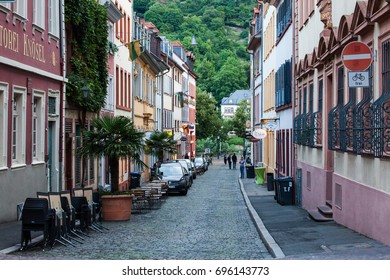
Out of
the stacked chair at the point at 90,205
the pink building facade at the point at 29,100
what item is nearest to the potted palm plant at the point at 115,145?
the pink building facade at the point at 29,100

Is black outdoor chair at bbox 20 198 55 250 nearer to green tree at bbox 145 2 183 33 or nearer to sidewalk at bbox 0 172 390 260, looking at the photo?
sidewalk at bbox 0 172 390 260

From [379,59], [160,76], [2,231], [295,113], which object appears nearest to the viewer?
[379,59]

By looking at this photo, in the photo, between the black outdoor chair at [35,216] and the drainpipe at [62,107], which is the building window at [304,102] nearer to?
the drainpipe at [62,107]

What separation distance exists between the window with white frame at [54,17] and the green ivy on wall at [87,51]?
1121 millimetres

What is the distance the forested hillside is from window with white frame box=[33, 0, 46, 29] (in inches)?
4148

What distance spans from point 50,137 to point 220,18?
130 m

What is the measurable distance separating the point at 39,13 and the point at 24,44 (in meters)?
2.25

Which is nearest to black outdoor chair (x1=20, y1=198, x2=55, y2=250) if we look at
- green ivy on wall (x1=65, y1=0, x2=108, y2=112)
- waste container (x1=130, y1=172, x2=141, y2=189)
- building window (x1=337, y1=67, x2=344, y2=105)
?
building window (x1=337, y1=67, x2=344, y2=105)

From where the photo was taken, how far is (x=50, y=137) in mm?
24984

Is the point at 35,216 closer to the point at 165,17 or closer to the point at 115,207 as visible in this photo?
the point at 115,207

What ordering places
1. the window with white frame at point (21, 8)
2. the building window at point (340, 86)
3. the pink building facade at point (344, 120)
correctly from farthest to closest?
the window with white frame at point (21, 8) < the building window at point (340, 86) < the pink building facade at point (344, 120)

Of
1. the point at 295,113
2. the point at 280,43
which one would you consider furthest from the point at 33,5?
the point at 280,43

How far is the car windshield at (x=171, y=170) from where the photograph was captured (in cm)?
3938

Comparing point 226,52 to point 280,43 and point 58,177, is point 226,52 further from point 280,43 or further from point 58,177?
point 58,177
